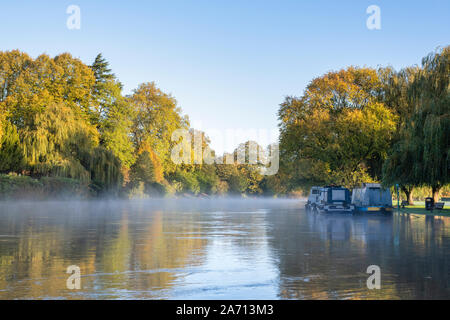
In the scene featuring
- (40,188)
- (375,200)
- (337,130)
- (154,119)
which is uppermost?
(154,119)

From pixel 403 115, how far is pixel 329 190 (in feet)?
58.3

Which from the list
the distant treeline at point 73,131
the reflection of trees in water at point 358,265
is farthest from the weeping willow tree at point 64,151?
the reflection of trees in water at point 358,265

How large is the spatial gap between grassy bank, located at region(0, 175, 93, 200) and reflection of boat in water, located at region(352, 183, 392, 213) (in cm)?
3098

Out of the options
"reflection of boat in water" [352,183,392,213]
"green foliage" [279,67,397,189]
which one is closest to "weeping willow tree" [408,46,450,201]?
"reflection of boat in water" [352,183,392,213]

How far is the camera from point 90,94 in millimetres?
74500

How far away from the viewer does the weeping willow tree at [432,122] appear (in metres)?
33.8

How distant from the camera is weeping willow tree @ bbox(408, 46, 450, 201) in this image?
3381cm

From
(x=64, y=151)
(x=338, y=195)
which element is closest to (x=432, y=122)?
(x=338, y=195)

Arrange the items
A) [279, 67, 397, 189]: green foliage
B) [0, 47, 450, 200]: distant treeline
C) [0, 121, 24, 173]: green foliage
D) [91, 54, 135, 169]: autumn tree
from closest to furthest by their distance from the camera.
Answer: [0, 47, 450, 200]: distant treeline < [279, 67, 397, 189]: green foliage < [0, 121, 24, 173]: green foliage < [91, 54, 135, 169]: autumn tree

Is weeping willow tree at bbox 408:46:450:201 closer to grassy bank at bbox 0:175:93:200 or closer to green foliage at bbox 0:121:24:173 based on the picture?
grassy bank at bbox 0:175:93:200

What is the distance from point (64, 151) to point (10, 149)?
5579mm

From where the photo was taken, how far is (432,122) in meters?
33.8

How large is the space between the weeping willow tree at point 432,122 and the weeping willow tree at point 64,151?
121ft

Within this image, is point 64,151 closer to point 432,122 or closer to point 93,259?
point 432,122
